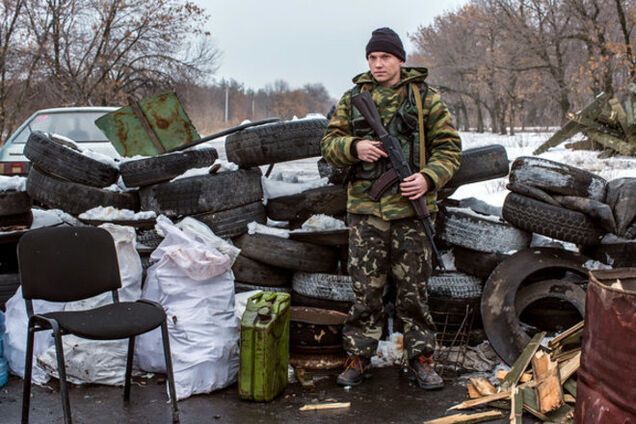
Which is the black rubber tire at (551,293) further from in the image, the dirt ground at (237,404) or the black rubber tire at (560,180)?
the dirt ground at (237,404)

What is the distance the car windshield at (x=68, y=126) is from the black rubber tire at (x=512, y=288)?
20.5ft

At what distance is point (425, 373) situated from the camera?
4.12m

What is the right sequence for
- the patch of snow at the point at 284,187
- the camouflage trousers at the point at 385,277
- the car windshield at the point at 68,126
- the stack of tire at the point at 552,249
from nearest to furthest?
the camouflage trousers at the point at 385,277
the stack of tire at the point at 552,249
the patch of snow at the point at 284,187
the car windshield at the point at 68,126

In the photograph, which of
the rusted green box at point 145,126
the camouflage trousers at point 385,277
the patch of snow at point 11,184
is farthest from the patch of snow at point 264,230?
the rusted green box at point 145,126

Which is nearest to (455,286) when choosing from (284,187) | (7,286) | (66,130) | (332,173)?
(332,173)

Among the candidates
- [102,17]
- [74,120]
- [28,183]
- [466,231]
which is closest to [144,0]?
[102,17]

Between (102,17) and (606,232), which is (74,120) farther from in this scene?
(102,17)

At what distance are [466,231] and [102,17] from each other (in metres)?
19.7

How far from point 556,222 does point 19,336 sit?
12.0 feet

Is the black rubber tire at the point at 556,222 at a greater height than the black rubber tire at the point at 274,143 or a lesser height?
lesser

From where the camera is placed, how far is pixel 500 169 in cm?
505

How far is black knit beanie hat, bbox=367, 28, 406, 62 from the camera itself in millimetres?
3973

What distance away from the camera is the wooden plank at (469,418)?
3.58 m

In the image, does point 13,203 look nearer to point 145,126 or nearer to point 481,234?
point 145,126
